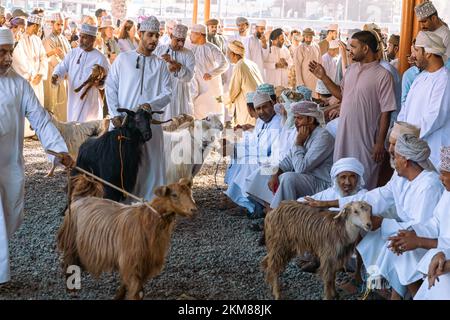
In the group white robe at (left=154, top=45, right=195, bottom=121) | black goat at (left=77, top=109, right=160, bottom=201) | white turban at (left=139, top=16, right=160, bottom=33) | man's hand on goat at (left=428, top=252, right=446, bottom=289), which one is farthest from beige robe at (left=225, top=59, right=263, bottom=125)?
man's hand on goat at (left=428, top=252, right=446, bottom=289)

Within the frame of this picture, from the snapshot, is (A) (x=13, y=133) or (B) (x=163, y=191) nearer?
(B) (x=163, y=191)

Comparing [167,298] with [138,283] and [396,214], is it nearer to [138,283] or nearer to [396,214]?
[138,283]

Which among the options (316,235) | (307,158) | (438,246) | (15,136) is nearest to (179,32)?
(307,158)

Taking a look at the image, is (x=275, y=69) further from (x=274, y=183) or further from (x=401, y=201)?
(x=401, y=201)

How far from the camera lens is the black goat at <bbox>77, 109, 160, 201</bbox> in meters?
7.48

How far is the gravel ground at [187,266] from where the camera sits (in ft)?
18.8

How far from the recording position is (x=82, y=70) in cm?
1091

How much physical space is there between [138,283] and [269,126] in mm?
3650

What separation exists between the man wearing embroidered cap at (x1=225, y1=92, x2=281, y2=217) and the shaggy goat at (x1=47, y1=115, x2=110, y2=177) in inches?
91.1

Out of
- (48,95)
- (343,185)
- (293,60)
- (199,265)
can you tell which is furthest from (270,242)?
(293,60)

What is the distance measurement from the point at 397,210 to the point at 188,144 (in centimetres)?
412

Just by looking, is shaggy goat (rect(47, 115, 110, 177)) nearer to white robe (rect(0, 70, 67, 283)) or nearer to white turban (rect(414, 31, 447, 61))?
white robe (rect(0, 70, 67, 283))

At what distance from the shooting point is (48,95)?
15242mm

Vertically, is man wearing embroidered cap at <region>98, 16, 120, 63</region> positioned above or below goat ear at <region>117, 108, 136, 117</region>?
above
